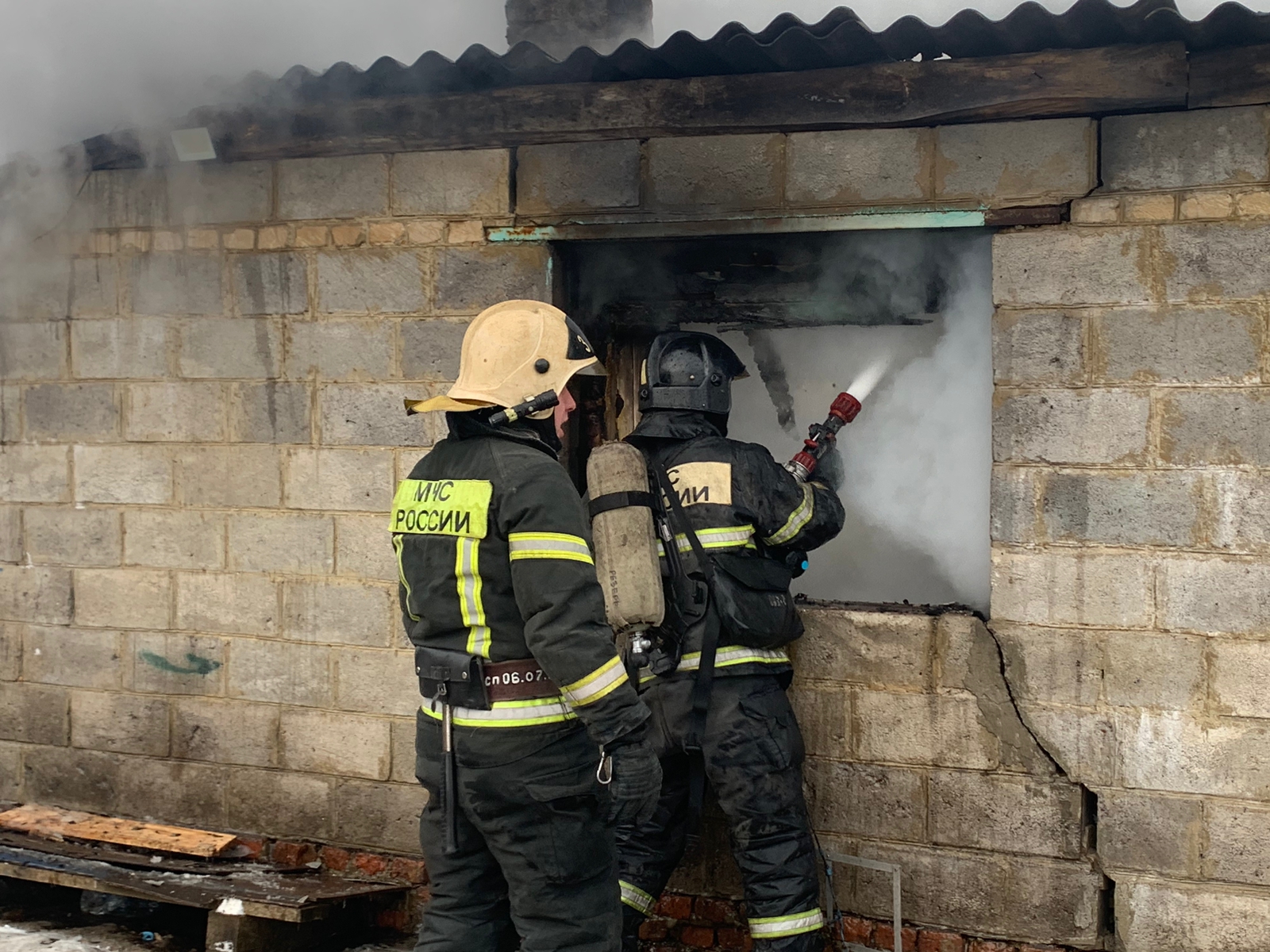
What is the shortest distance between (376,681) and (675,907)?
5.11 ft

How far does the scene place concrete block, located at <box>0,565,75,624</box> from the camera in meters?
5.41

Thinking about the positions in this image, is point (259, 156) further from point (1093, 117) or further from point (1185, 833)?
point (1185, 833)

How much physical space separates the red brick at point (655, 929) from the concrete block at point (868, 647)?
1198 mm

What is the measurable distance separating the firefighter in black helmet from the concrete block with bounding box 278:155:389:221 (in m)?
1.49

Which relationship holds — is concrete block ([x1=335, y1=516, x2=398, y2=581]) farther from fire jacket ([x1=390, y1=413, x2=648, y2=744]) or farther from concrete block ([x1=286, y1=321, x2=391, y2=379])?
fire jacket ([x1=390, y1=413, x2=648, y2=744])

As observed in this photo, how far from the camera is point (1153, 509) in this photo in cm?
404

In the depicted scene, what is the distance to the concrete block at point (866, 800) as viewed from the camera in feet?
14.4

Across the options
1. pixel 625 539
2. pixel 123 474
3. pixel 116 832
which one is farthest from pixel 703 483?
pixel 116 832

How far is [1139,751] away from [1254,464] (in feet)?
3.48

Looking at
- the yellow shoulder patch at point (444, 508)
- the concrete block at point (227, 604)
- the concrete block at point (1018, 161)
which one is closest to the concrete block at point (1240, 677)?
the concrete block at point (1018, 161)

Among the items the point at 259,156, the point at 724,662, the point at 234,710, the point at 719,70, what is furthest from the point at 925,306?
the point at 234,710

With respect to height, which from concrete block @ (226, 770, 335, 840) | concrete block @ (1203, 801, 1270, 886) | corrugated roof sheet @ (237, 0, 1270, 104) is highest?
corrugated roof sheet @ (237, 0, 1270, 104)

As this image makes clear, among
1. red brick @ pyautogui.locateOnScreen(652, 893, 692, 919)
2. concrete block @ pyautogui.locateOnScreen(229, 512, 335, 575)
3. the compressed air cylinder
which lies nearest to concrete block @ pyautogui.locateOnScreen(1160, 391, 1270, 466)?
the compressed air cylinder

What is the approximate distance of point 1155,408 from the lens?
4.03 meters
